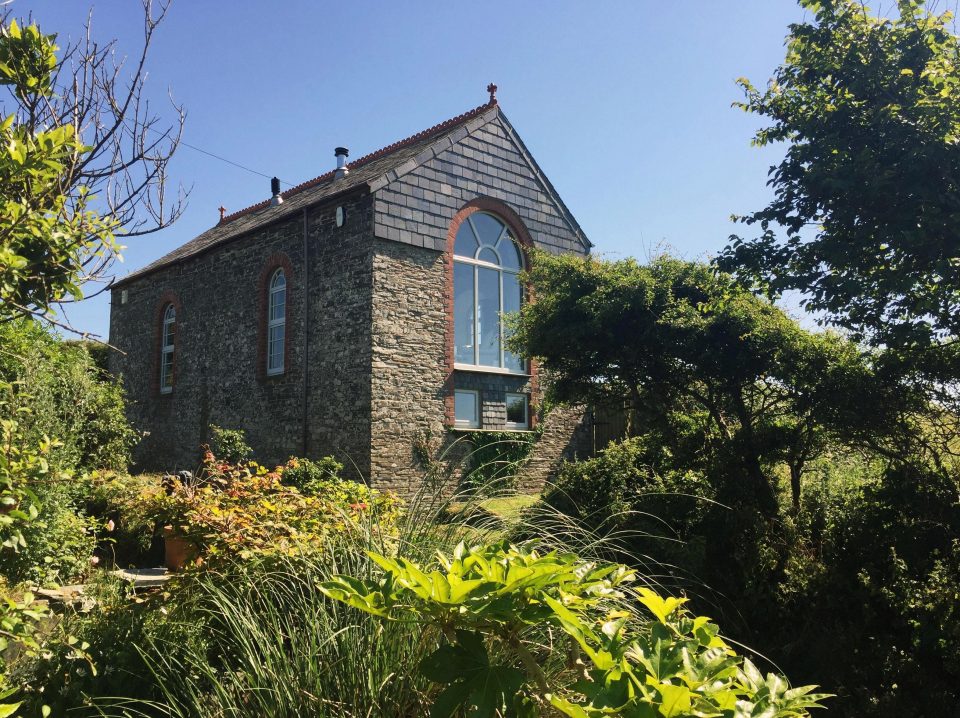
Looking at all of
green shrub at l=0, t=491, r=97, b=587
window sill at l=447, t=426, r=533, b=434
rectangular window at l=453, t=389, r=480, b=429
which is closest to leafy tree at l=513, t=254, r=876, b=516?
window sill at l=447, t=426, r=533, b=434

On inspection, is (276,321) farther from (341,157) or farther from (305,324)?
(341,157)

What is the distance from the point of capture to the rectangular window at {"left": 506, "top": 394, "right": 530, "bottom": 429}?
49.2 feet

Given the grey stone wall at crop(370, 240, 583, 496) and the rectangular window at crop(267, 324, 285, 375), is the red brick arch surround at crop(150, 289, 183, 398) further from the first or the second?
the grey stone wall at crop(370, 240, 583, 496)

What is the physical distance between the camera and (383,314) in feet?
42.8

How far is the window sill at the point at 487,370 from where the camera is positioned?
46.6 ft

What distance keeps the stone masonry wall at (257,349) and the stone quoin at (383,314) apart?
43 mm

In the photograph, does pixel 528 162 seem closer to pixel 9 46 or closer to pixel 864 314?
pixel 864 314

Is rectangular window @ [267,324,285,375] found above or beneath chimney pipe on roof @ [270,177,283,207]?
beneath

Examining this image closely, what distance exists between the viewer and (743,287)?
6.64 m

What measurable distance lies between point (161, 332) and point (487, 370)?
10681mm

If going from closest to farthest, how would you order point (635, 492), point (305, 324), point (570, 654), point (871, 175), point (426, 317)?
point (570, 654)
point (871, 175)
point (635, 492)
point (426, 317)
point (305, 324)

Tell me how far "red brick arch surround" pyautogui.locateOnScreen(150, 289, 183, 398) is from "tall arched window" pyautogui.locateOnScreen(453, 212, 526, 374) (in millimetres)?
8689

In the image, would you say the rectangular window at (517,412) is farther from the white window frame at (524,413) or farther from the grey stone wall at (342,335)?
the grey stone wall at (342,335)

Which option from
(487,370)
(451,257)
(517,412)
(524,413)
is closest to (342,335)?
(451,257)
